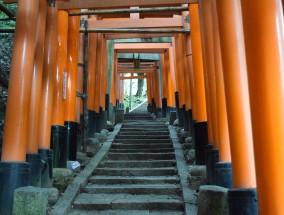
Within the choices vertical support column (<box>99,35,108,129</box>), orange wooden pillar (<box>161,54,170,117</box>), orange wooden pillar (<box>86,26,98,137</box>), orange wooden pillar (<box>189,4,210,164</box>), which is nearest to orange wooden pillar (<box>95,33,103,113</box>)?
orange wooden pillar (<box>86,26,98,137</box>)

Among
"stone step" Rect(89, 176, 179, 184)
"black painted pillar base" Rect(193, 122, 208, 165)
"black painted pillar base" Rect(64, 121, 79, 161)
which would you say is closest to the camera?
"black painted pillar base" Rect(193, 122, 208, 165)

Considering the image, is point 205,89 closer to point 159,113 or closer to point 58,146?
point 58,146

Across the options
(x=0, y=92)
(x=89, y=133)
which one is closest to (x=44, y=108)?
(x=0, y=92)

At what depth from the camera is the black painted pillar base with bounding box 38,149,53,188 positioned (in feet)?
16.6

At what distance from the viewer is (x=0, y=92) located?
22.8ft

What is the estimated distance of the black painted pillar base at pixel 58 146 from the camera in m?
5.83

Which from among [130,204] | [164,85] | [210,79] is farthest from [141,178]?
[164,85]

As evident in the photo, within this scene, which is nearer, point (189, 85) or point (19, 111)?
point (19, 111)

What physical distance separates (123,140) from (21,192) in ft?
17.6

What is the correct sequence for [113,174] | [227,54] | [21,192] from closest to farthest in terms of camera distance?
1. [227,54]
2. [21,192]
3. [113,174]

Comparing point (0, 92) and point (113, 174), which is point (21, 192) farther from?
point (0, 92)

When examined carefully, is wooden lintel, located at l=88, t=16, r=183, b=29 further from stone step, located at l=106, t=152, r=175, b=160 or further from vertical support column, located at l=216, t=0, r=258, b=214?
vertical support column, located at l=216, t=0, r=258, b=214

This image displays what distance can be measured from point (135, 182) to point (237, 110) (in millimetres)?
3608

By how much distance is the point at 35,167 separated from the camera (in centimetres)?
485
